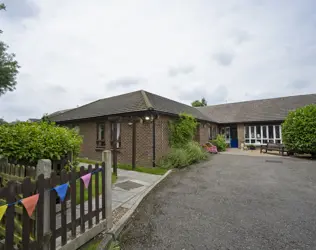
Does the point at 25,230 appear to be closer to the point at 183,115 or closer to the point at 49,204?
the point at 49,204

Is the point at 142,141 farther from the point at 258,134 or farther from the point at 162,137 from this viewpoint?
the point at 258,134

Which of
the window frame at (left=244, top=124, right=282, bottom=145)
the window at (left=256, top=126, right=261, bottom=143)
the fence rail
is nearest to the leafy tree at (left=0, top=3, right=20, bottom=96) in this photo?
the fence rail

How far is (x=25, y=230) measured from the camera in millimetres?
1974

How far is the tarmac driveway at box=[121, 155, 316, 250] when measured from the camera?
3012mm

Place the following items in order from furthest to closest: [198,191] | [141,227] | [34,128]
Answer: [198,191] < [34,128] < [141,227]

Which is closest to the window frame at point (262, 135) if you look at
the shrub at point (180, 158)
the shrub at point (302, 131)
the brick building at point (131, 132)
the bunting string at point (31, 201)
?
the shrub at point (302, 131)

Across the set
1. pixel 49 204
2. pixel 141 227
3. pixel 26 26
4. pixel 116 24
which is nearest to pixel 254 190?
pixel 141 227

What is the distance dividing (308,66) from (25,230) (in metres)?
19.1

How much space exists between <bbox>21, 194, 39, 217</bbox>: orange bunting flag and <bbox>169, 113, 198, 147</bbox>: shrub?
9817mm

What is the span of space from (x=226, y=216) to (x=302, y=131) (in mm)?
12286

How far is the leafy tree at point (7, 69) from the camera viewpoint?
18.6 meters

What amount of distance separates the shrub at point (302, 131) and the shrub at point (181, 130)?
24.8 feet

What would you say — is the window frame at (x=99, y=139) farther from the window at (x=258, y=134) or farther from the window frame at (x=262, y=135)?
the window at (x=258, y=134)

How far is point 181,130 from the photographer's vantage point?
39.0ft
